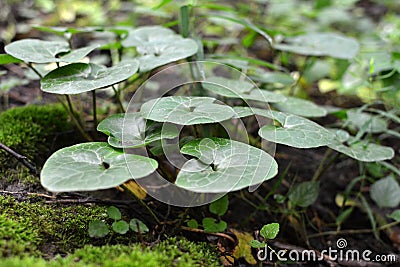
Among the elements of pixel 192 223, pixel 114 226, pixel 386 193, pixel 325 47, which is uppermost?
pixel 325 47

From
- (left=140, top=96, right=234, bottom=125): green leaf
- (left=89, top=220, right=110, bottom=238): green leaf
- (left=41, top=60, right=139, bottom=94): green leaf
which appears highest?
(left=41, top=60, right=139, bottom=94): green leaf

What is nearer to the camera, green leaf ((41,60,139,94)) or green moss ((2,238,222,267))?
green moss ((2,238,222,267))

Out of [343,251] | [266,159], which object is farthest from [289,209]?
[266,159]

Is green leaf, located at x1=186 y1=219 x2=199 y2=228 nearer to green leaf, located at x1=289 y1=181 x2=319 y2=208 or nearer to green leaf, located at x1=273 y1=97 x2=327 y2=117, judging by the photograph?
green leaf, located at x1=289 y1=181 x2=319 y2=208

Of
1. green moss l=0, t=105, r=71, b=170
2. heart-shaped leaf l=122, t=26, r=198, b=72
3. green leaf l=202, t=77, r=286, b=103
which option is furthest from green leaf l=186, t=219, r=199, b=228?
green moss l=0, t=105, r=71, b=170

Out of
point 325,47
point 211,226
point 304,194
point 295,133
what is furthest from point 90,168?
point 325,47

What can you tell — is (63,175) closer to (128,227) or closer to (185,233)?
(128,227)

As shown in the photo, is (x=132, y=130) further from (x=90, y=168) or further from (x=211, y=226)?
(x=211, y=226)
